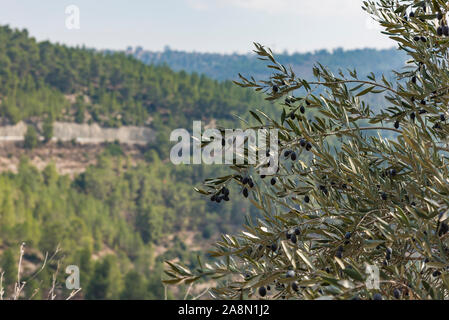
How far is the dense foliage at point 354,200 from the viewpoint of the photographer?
67.9 inches

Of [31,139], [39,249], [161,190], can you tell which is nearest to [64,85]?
[31,139]

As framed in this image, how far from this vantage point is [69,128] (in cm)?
8312

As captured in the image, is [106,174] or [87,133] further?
[87,133]

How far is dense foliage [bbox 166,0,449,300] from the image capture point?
1724mm

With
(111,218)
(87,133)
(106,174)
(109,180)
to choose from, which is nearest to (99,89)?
(87,133)

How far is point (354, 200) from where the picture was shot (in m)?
2.18

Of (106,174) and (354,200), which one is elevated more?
(354,200)

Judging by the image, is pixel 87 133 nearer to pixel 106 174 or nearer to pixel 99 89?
pixel 106 174

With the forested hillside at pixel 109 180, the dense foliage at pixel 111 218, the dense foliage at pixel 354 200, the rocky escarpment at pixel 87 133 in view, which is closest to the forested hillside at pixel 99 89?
the forested hillside at pixel 109 180

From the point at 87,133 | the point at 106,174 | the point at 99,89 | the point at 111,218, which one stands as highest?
the point at 99,89

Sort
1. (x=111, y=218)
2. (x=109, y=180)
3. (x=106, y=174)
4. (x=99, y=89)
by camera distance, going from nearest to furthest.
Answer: (x=111, y=218), (x=109, y=180), (x=106, y=174), (x=99, y=89)

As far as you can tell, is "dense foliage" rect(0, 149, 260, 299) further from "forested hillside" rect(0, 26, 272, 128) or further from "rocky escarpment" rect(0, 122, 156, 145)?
"forested hillside" rect(0, 26, 272, 128)

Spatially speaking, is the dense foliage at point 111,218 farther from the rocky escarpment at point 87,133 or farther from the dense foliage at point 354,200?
the dense foliage at point 354,200

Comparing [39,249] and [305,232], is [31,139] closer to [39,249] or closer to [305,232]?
[39,249]
